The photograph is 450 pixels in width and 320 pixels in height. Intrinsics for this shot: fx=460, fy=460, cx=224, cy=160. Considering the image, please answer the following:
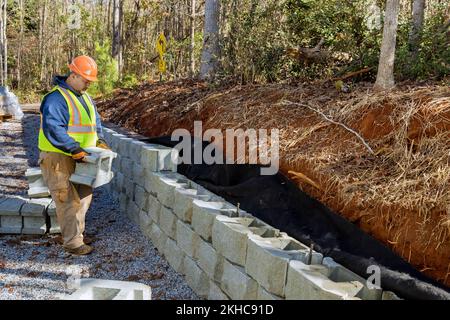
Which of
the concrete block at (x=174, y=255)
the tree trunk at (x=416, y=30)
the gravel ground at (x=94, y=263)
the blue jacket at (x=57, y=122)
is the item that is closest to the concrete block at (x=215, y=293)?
the gravel ground at (x=94, y=263)

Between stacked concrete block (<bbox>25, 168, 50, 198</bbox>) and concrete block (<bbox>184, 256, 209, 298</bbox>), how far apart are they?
228cm

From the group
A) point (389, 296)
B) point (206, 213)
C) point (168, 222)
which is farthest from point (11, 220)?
point (389, 296)

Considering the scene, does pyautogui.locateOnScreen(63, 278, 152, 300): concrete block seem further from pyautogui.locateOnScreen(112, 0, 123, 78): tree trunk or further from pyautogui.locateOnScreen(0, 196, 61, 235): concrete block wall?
pyautogui.locateOnScreen(112, 0, 123, 78): tree trunk

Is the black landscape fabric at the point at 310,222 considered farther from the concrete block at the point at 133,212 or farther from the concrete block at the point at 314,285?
the concrete block at the point at 133,212

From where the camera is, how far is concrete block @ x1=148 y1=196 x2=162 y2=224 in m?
5.21

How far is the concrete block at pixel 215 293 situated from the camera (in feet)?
12.1

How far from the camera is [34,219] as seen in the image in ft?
18.1

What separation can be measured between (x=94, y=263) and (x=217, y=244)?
1.69 meters

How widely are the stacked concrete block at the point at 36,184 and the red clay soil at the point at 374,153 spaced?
2.38m

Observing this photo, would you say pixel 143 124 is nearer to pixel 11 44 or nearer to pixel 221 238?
pixel 221 238

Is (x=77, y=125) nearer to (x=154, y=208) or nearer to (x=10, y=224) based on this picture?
(x=154, y=208)

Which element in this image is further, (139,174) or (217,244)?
(139,174)

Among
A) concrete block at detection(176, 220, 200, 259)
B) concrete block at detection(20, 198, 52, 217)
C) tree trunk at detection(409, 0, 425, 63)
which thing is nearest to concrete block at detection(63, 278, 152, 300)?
concrete block at detection(176, 220, 200, 259)
